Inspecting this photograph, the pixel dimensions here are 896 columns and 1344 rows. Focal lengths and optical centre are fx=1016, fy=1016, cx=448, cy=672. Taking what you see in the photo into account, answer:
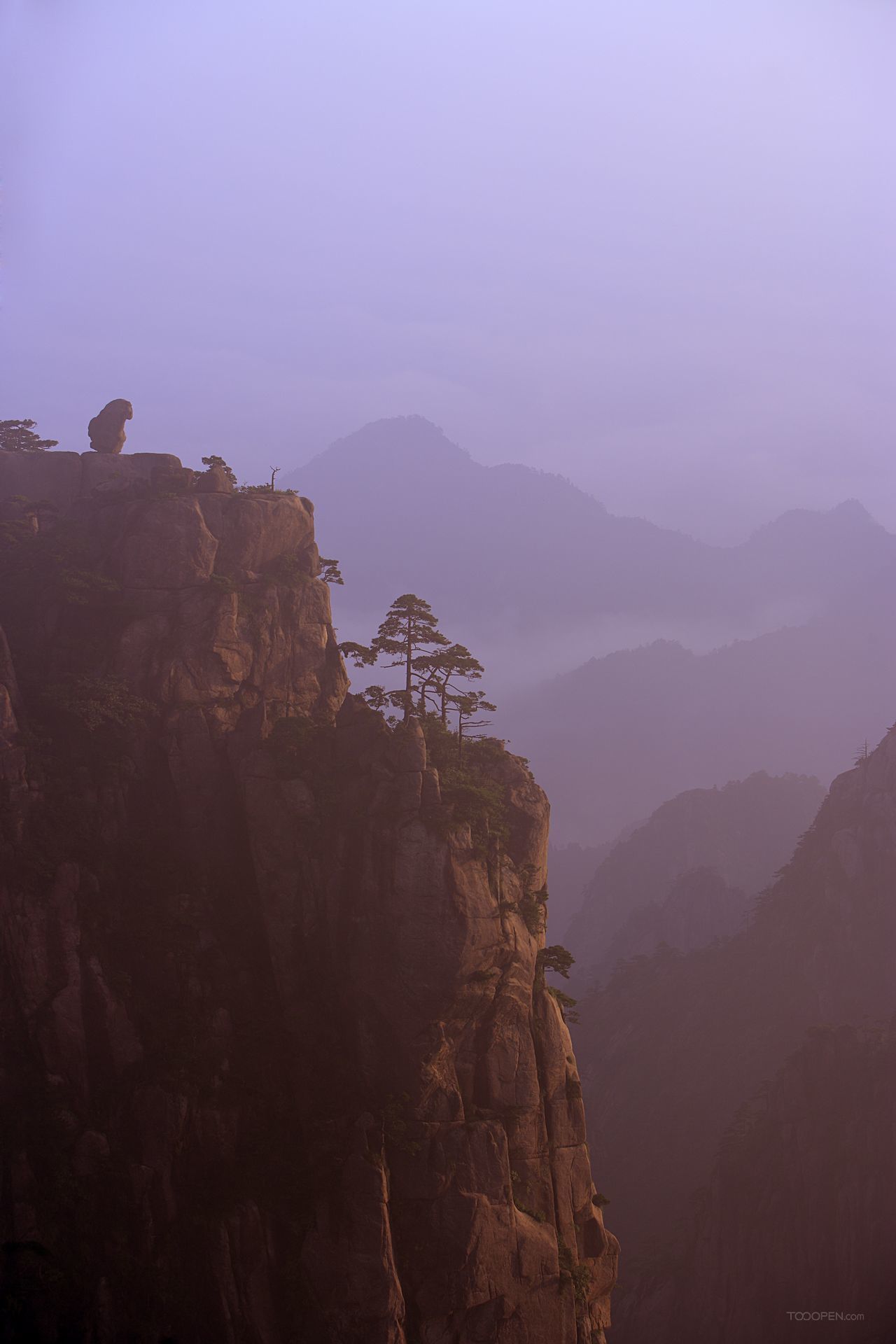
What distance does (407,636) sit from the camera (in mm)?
46750

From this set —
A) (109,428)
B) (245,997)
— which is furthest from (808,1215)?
(109,428)

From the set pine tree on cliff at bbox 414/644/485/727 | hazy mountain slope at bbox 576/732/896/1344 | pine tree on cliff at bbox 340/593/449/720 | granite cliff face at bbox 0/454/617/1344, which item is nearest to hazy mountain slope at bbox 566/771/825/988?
hazy mountain slope at bbox 576/732/896/1344

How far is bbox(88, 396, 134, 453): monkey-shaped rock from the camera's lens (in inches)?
2133

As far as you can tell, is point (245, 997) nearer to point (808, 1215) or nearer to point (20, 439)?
point (20, 439)

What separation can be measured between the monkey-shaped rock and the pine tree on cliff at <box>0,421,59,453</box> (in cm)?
220

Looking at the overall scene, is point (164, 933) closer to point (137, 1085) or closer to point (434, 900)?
point (137, 1085)

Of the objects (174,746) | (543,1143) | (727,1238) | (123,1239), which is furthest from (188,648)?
(727,1238)

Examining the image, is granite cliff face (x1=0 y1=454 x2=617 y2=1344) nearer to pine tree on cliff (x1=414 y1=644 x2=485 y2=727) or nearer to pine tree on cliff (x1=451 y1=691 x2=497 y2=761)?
pine tree on cliff (x1=451 y1=691 x2=497 y2=761)

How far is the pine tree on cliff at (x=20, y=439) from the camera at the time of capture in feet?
180

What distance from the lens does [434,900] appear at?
1570 inches

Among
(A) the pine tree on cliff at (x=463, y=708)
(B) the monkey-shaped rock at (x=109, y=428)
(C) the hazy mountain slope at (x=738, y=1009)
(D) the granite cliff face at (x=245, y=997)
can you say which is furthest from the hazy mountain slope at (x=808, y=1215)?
(B) the monkey-shaped rock at (x=109, y=428)

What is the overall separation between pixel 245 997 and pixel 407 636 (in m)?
17.1

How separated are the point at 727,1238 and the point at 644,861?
10050cm

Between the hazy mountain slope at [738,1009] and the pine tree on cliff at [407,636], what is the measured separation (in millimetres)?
55442
